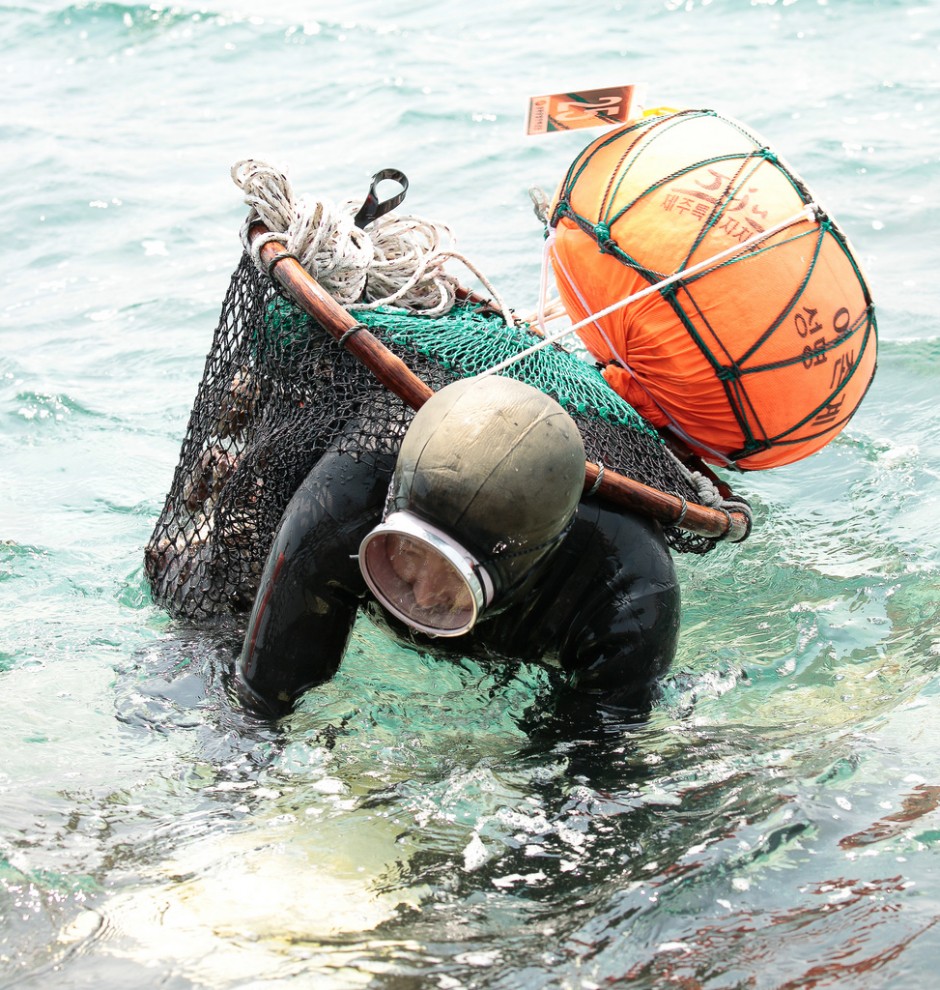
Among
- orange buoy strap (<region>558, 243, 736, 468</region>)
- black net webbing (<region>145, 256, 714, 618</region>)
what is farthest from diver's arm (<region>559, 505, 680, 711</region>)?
orange buoy strap (<region>558, 243, 736, 468</region>)

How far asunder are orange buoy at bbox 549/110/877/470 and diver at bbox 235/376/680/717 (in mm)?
442

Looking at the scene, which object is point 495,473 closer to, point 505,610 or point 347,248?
point 505,610

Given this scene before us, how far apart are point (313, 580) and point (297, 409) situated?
1.73 feet

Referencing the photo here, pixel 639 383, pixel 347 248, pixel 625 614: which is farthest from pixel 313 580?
pixel 639 383

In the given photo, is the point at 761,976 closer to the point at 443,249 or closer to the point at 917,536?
the point at 443,249

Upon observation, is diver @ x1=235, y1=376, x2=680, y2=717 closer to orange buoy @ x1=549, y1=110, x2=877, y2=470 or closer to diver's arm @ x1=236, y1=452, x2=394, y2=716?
diver's arm @ x1=236, y1=452, x2=394, y2=716

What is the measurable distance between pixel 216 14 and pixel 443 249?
1186 cm

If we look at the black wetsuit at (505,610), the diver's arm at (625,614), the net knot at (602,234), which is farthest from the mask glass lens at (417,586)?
the net knot at (602,234)

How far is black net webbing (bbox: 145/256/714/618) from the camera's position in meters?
3.13

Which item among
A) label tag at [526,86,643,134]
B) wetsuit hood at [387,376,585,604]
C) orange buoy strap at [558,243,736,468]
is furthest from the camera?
label tag at [526,86,643,134]

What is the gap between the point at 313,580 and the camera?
3.01 meters

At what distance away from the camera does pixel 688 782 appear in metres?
3.17

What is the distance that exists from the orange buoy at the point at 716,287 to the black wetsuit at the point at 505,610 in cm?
45

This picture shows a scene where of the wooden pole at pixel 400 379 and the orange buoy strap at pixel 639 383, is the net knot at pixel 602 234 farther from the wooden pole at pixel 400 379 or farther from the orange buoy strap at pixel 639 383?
the wooden pole at pixel 400 379
